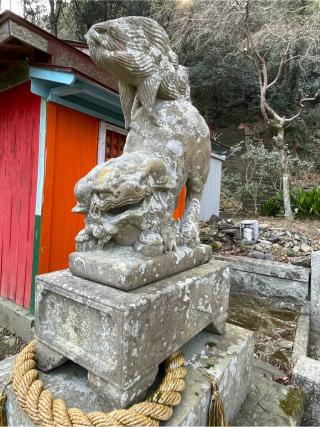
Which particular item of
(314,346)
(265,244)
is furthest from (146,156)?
(265,244)

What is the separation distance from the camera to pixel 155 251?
1.12 m

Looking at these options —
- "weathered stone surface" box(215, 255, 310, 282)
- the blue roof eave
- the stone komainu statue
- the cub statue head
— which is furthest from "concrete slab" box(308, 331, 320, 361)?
the blue roof eave

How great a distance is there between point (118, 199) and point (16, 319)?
2817mm

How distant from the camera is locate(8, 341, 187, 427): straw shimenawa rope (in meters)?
0.86

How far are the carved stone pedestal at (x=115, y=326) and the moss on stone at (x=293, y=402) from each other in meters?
0.68

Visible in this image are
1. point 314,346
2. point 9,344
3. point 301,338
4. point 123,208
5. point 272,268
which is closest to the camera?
point 123,208

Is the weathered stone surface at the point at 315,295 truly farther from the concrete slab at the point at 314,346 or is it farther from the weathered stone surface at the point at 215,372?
the weathered stone surface at the point at 215,372

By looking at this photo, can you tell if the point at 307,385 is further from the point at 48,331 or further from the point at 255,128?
the point at 255,128

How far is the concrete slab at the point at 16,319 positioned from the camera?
9.71 ft

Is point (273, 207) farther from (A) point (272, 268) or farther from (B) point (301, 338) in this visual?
(B) point (301, 338)

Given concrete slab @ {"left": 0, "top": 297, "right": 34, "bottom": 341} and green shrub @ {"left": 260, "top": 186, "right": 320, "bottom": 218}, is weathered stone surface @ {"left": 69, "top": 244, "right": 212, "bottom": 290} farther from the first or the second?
green shrub @ {"left": 260, "top": 186, "right": 320, "bottom": 218}

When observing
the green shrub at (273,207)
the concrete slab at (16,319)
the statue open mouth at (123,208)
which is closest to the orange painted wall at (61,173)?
the concrete slab at (16,319)

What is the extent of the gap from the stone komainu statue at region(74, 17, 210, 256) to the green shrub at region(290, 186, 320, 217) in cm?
676

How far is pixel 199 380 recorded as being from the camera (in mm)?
1155
